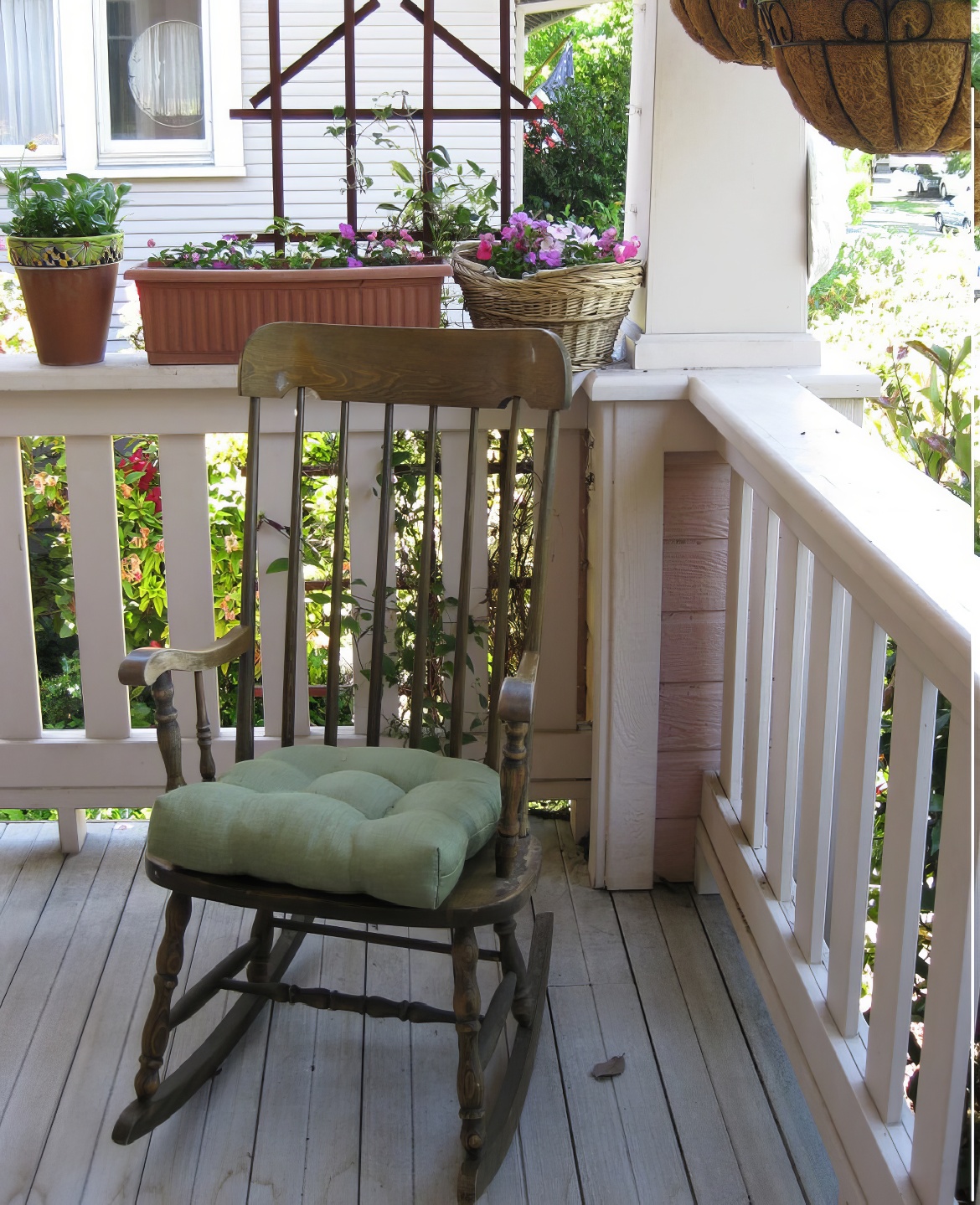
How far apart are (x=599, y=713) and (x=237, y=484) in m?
1.35

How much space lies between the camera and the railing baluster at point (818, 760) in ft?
5.02

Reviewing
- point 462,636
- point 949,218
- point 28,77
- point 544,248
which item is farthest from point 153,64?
point 949,218

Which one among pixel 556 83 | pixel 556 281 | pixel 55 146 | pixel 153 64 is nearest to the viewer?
pixel 556 281

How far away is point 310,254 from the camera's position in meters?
2.30

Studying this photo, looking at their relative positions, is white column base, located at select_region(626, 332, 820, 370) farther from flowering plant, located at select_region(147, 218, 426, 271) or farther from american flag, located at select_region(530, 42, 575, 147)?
american flag, located at select_region(530, 42, 575, 147)

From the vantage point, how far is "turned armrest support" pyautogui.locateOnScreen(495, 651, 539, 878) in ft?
4.84

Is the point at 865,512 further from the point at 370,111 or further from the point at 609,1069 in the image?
the point at 370,111

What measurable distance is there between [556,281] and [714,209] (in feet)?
1.03

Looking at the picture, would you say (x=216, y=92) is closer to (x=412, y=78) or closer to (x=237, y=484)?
(x=412, y=78)

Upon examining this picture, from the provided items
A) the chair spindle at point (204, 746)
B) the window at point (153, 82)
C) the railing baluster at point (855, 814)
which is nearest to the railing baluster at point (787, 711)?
the railing baluster at point (855, 814)

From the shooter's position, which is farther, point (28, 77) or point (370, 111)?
point (28, 77)

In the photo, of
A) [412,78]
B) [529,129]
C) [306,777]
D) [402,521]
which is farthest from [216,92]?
[306,777]

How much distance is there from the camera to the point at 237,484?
10.4 feet

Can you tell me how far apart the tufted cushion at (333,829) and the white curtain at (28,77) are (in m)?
4.97
